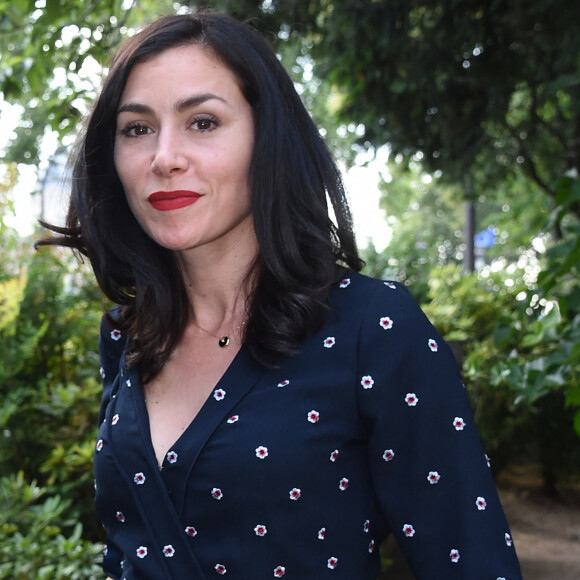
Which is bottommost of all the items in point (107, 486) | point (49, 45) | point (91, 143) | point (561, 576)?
point (561, 576)

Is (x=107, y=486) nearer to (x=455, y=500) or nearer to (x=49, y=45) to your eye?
(x=455, y=500)

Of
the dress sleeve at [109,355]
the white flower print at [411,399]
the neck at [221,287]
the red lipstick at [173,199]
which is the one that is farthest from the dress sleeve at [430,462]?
the dress sleeve at [109,355]

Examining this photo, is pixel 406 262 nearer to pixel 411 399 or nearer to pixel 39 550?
pixel 39 550

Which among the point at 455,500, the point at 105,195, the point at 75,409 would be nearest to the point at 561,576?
the point at 75,409

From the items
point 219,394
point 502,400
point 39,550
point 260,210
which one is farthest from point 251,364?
point 502,400

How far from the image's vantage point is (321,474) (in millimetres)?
1582

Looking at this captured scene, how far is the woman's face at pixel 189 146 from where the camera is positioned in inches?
69.4

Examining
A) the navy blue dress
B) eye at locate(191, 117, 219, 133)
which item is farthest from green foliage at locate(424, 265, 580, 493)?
eye at locate(191, 117, 219, 133)

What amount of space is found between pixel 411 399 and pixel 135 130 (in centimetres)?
93

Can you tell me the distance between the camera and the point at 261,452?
157 centimetres

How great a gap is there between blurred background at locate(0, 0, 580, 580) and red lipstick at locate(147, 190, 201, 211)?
634mm

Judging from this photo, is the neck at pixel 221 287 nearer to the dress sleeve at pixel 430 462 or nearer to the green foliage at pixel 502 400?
the dress sleeve at pixel 430 462

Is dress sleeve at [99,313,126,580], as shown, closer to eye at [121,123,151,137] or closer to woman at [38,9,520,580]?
woman at [38,9,520,580]

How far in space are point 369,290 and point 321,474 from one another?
41 centimetres
